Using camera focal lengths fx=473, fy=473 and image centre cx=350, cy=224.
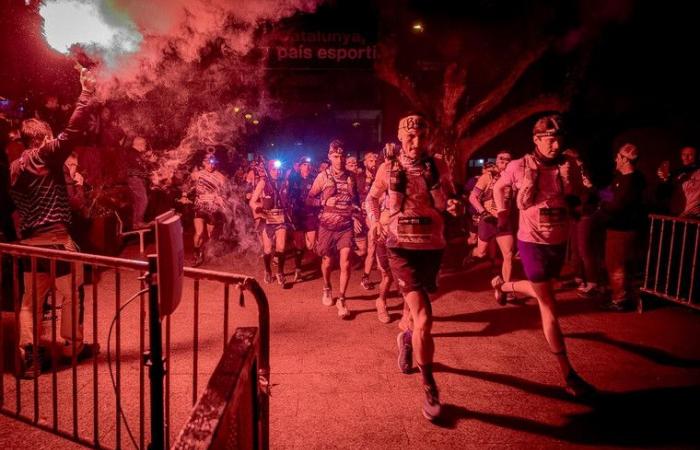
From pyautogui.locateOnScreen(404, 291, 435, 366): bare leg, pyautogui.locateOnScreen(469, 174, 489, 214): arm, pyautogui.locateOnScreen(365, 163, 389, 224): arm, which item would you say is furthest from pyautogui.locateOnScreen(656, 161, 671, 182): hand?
pyautogui.locateOnScreen(404, 291, 435, 366): bare leg

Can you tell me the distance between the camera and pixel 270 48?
9898 millimetres

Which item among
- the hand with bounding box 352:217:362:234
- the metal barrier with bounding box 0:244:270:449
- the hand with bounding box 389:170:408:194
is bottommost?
the metal barrier with bounding box 0:244:270:449

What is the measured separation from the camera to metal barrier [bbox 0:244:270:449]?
3.05 m

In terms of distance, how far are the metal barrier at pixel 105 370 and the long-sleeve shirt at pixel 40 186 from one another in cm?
39

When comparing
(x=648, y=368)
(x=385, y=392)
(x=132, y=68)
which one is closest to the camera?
(x=385, y=392)

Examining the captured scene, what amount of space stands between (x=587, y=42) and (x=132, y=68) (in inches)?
421

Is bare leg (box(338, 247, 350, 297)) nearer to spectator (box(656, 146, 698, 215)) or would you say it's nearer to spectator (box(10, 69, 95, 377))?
spectator (box(10, 69, 95, 377))

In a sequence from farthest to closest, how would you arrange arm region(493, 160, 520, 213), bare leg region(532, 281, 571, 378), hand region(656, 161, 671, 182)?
hand region(656, 161, 671, 182) < arm region(493, 160, 520, 213) < bare leg region(532, 281, 571, 378)

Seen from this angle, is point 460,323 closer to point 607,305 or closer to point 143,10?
point 607,305

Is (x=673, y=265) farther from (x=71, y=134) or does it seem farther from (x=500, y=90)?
(x=71, y=134)

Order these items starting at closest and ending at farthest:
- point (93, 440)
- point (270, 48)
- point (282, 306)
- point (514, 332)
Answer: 1. point (93, 440)
2. point (514, 332)
3. point (282, 306)
4. point (270, 48)

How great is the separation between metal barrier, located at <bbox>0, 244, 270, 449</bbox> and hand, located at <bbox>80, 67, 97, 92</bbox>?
1.20 m

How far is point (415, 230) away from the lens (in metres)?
3.96

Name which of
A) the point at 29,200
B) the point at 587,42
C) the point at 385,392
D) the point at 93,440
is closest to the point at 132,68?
the point at 29,200
